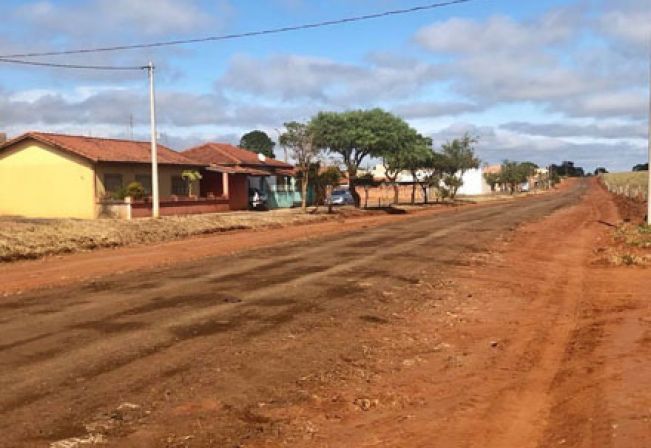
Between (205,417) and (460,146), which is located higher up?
(460,146)

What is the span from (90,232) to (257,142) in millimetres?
110572

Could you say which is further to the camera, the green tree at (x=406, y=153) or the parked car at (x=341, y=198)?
the parked car at (x=341, y=198)

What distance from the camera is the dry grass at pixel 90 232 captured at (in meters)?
20.4

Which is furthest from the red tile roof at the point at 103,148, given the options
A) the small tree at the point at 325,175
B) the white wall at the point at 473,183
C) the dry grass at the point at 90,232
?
the white wall at the point at 473,183

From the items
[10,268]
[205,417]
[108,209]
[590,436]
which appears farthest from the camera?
[108,209]

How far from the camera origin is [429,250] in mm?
20828

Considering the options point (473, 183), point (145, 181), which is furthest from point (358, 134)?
point (473, 183)

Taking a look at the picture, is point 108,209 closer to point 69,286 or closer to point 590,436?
point 69,286

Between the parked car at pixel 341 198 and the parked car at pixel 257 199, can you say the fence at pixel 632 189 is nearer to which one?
the parked car at pixel 341 198

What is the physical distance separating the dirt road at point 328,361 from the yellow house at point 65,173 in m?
22.6

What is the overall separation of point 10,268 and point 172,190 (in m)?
25.0

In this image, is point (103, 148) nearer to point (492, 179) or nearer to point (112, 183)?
point (112, 183)

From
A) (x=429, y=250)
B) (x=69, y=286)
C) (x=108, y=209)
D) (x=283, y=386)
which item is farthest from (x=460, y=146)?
(x=283, y=386)

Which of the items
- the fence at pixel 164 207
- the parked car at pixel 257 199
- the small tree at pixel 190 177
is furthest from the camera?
the parked car at pixel 257 199
